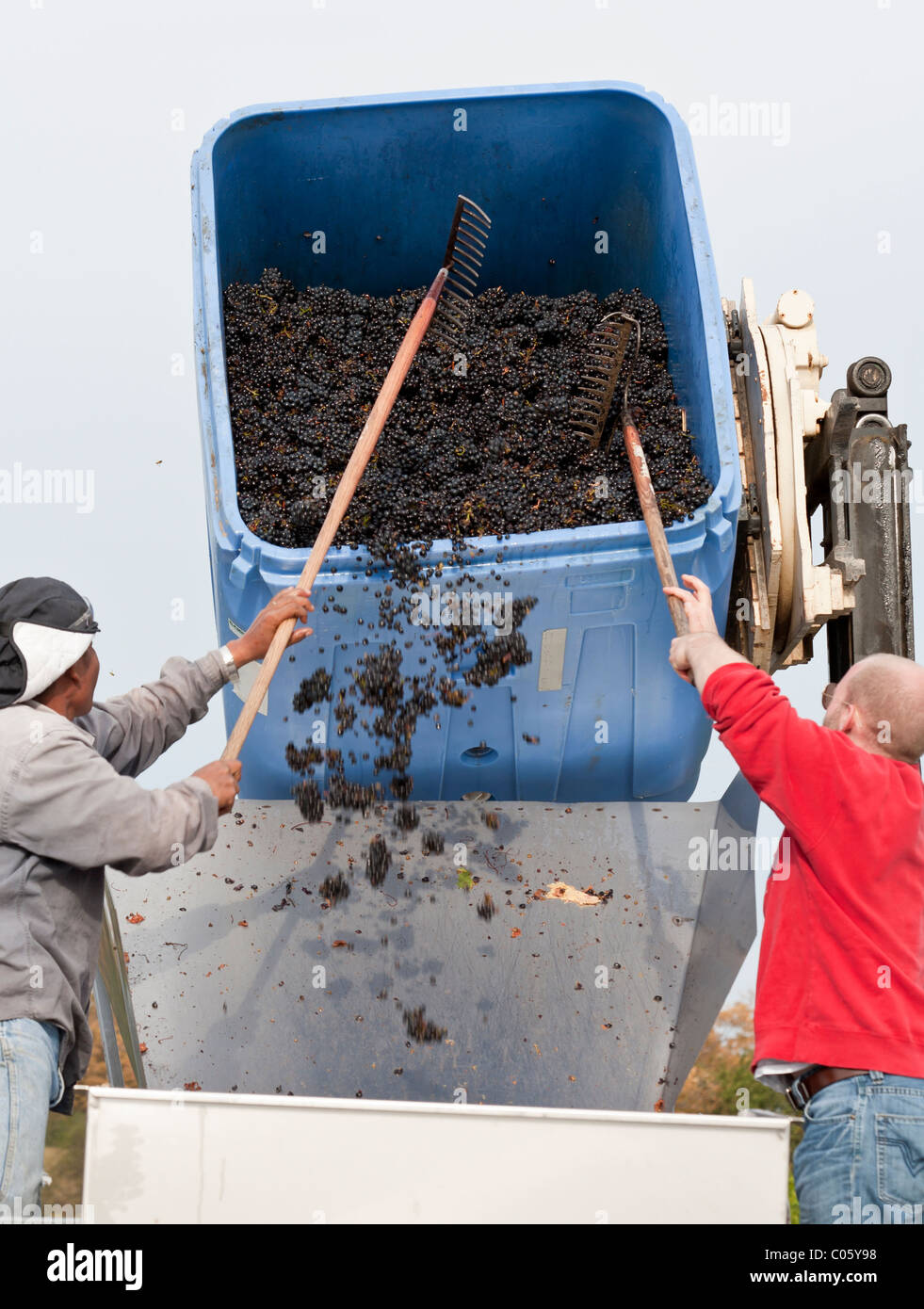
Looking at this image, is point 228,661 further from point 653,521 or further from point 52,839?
point 653,521

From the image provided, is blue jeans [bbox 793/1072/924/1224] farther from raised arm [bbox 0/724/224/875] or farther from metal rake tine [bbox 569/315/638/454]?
metal rake tine [bbox 569/315/638/454]

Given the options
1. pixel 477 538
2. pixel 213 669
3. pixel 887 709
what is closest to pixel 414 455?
pixel 477 538

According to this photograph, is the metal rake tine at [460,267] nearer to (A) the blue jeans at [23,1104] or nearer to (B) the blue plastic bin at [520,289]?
(B) the blue plastic bin at [520,289]

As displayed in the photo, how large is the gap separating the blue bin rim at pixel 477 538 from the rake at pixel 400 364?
0.07m

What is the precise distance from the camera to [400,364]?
202 cm

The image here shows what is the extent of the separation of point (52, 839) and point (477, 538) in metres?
0.79

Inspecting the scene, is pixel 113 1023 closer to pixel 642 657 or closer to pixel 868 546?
pixel 642 657

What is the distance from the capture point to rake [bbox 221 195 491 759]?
67.1 inches

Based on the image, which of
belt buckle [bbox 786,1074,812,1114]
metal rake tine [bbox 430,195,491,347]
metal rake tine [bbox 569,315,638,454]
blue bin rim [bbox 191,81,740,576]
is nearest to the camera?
belt buckle [bbox 786,1074,812,1114]

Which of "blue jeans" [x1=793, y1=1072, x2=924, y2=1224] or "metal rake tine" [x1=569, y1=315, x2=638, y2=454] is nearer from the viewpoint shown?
"blue jeans" [x1=793, y1=1072, x2=924, y2=1224]

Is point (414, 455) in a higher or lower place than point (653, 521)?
higher

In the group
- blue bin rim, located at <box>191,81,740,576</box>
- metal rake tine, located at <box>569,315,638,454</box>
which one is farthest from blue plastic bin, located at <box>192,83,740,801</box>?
metal rake tine, located at <box>569,315,638,454</box>

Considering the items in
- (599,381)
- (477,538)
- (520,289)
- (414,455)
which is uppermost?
(520,289)

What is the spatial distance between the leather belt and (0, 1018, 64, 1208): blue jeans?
2.90ft
